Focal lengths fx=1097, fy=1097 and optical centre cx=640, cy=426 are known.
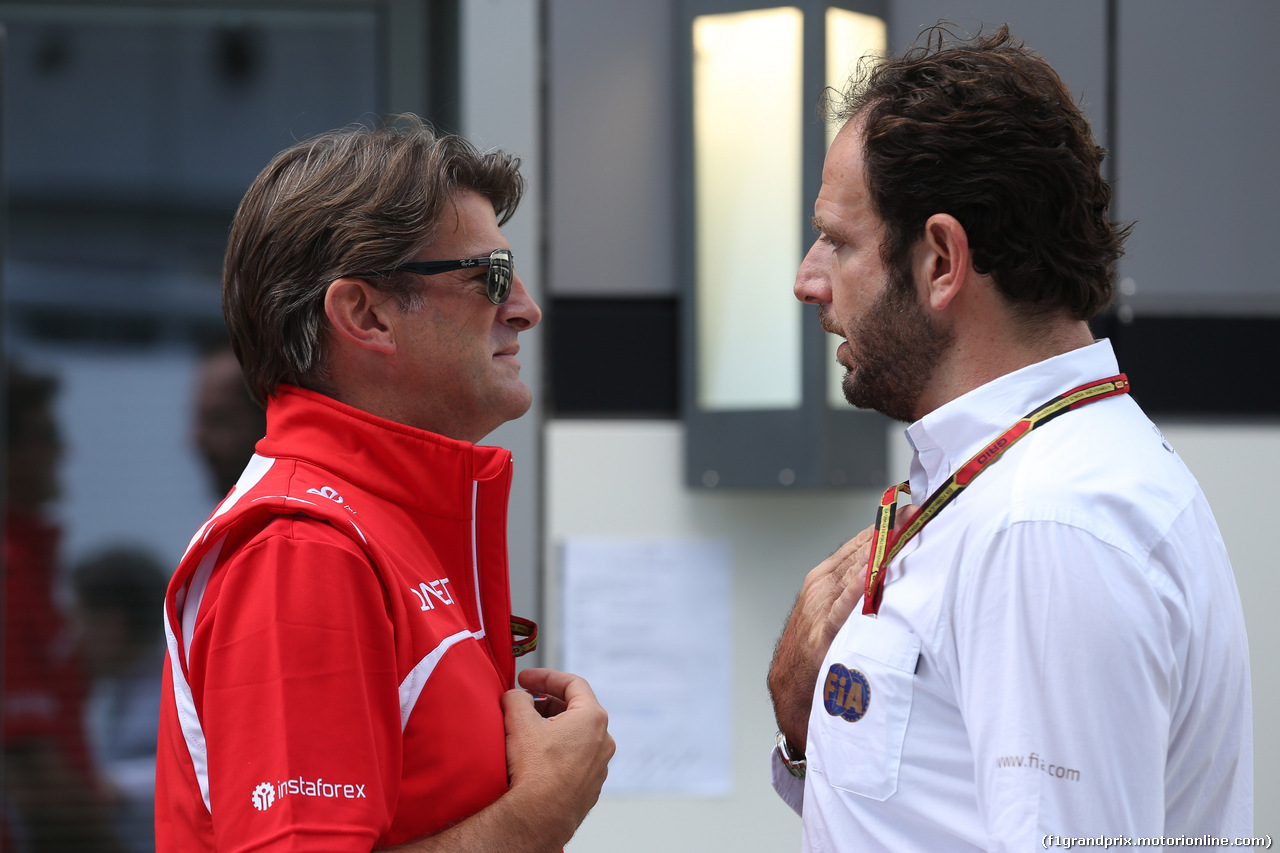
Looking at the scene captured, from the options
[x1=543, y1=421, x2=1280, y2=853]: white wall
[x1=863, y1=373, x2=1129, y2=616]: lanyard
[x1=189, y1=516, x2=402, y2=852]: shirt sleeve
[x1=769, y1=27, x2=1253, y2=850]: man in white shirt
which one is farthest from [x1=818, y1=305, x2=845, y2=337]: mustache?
[x1=543, y1=421, x2=1280, y2=853]: white wall

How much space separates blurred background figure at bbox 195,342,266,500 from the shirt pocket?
8.82ft

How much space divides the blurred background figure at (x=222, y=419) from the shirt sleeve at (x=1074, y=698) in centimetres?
296

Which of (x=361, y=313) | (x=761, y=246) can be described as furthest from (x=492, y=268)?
(x=761, y=246)

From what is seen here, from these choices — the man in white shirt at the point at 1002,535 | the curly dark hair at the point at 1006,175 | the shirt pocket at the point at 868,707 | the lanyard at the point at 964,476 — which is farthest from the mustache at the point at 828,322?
the shirt pocket at the point at 868,707

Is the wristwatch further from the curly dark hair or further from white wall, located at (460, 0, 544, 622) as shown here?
white wall, located at (460, 0, 544, 622)

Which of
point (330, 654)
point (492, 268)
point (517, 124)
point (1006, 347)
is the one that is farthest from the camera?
point (517, 124)

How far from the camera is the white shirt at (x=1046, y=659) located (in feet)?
3.57

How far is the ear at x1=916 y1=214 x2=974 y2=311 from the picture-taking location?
4.59 ft

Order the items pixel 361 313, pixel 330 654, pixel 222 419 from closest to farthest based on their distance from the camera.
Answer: pixel 330 654
pixel 361 313
pixel 222 419

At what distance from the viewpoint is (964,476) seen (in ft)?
4.46

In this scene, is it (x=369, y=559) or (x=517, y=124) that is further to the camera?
(x=517, y=124)

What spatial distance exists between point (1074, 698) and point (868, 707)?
0.94 feet

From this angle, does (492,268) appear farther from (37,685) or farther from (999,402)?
(37,685)

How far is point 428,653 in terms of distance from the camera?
4.42 feet
